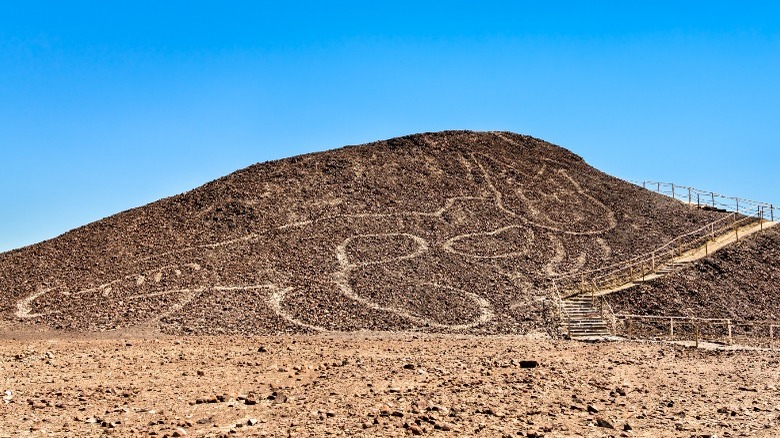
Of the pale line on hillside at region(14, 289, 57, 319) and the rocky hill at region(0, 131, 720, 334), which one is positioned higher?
the rocky hill at region(0, 131, 720, 334)

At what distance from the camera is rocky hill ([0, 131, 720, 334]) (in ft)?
92.5

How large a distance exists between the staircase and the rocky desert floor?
245 cm

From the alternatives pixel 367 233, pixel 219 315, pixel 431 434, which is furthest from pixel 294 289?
pixel 431 434

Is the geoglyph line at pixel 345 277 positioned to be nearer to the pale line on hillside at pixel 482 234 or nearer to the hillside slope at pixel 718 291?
the pale line on hillside at pixel 482 234

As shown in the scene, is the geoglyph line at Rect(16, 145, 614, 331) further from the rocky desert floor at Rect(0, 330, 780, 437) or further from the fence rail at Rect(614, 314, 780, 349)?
the fence rail at Rect(614, 314, 780, 349)

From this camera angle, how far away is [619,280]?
3189cm

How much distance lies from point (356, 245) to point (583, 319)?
10.6 metres

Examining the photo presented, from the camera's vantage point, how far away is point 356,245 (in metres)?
33.5

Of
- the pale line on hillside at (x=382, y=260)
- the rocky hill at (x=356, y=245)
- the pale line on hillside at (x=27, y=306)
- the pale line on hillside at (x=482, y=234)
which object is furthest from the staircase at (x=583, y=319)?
the pale line on hillside at (x=27, y=306)

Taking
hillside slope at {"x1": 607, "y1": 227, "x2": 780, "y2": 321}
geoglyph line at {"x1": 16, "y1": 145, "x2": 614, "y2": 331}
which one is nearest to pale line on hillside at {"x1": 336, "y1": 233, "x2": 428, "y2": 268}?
geoglyph line at {"x1": 16, "y1": 145, "x2": 614, "y2": 331}

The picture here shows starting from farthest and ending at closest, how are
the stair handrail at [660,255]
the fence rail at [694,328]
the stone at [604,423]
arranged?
the stair handrail at [660,255] → the fence rail at [694,328] → the stone at [604,423]

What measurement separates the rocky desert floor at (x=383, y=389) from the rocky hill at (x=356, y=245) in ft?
13.0

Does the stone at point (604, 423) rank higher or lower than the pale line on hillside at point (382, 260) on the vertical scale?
lower

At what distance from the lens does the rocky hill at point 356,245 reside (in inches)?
1110
